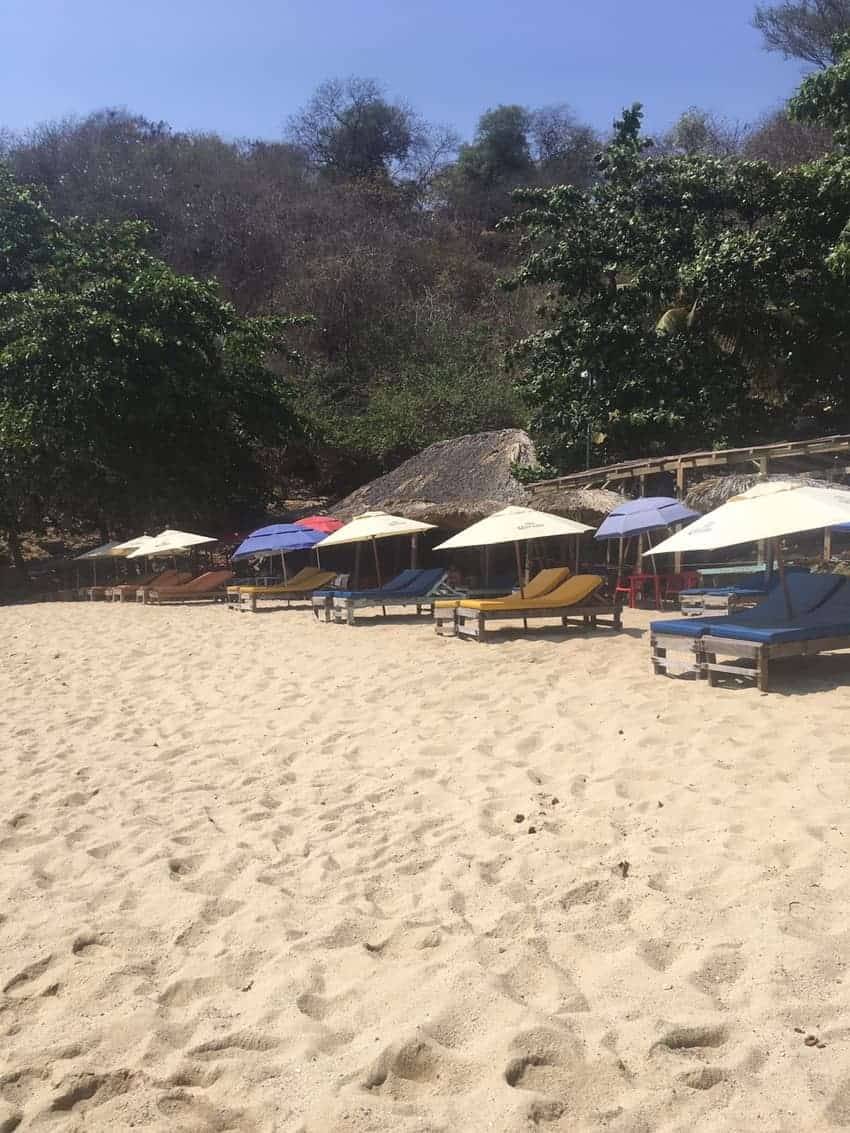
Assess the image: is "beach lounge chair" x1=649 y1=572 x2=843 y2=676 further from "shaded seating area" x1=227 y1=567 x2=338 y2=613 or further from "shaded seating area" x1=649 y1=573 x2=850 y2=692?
"shaded seating area" x1=227 y1=567 x2=338 y2=613

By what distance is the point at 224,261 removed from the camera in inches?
1292

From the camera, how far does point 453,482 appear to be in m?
17.6

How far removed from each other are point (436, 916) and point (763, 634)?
396 centimetres

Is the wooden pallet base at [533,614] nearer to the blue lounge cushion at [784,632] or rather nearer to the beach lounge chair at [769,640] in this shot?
the beach lounge chair at [769,640]

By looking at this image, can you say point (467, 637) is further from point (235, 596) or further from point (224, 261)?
point (224, 261)

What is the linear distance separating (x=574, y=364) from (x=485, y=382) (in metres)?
6.29

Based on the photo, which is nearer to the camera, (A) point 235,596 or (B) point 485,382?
(A) point 235,596

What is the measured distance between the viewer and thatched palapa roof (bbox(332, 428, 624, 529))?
14227 mm

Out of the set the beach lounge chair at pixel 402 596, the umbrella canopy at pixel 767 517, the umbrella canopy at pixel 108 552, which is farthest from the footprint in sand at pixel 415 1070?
the umbrella canopy at pixel 108 552

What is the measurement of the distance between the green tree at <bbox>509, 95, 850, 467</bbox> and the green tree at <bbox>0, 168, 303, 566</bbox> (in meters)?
7.52

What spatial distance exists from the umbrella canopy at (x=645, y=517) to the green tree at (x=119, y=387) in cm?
1175

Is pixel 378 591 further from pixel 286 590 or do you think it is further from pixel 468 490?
pixel 468 490

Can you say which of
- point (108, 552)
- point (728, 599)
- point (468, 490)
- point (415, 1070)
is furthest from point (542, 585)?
point (108, 552)

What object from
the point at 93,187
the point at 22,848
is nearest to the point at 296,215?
the point at 93,187
